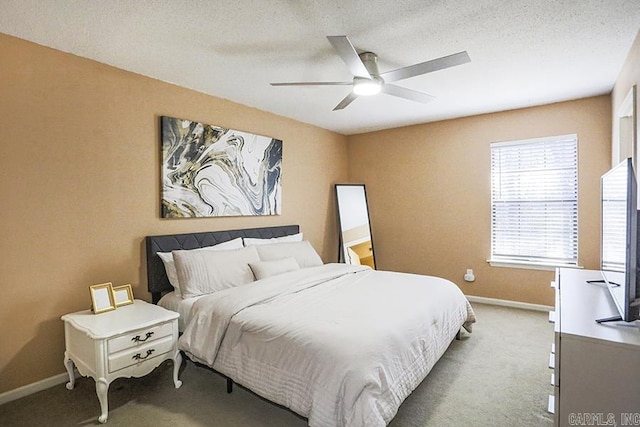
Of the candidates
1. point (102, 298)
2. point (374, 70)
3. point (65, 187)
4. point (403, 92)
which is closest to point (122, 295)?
point (102, 298)

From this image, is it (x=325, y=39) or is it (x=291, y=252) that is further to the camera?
(x=291, y=252)

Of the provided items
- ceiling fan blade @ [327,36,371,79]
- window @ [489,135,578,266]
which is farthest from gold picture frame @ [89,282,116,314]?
window @ [489,135,578,266]

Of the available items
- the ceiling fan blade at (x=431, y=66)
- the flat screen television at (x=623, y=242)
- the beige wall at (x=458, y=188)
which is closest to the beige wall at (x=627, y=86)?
the beige wall at (x=458, y=188)

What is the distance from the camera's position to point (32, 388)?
247cm

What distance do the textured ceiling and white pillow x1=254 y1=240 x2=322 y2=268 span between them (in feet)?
5.37

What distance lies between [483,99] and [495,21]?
1800 mm

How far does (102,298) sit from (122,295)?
168 mm

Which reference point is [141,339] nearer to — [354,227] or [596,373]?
[596,373]

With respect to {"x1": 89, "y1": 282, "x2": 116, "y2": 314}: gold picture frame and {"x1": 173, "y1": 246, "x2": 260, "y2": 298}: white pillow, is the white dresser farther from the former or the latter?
{"x1": 89, "y1": 282, "x2": 116, "y2": 314}: gold picture frame

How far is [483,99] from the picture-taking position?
3873 mm

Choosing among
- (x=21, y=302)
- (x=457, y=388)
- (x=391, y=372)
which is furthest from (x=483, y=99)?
(x=21, y=302)

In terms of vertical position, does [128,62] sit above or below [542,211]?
above

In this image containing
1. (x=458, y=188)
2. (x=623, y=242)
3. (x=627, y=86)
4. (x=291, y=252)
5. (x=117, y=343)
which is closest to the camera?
Result: (x=623, y=242)

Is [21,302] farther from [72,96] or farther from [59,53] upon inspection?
[59,53]
